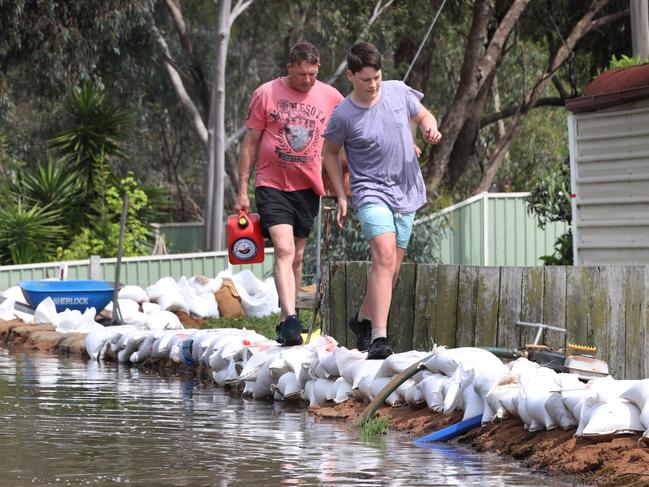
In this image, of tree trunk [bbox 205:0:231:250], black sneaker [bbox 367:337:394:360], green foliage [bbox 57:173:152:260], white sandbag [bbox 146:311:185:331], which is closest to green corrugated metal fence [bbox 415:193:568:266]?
green foliage [bbox 57:173:152:260]

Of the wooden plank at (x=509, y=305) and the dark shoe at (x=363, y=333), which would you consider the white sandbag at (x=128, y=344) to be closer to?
the dark shoe at (x=363, y=333)

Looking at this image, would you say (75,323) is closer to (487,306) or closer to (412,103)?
(412,103)

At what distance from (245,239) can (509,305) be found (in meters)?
2.02

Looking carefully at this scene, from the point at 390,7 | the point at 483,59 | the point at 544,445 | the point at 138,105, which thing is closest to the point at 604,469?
the point at 544,445

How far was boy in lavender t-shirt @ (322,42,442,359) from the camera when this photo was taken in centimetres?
844

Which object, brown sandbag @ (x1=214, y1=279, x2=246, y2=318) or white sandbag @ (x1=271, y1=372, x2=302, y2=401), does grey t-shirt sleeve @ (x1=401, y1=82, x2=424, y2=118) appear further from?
brown sandbag @ (x1=214, y1=279, x2=246, y2=318)

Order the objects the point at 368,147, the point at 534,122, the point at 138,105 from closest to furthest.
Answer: the point at 368,147, the point at 138,105, the point at 534,122

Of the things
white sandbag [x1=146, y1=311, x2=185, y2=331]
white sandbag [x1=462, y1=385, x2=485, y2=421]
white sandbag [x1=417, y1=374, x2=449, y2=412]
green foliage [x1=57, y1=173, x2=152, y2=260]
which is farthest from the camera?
green foliage [x1=57, y1=173, x2=152, y2=260]

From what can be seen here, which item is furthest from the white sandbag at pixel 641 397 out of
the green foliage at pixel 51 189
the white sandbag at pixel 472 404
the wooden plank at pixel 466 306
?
the green foliage at pixel 51 189

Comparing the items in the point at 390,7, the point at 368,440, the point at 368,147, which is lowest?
the point at 368,440

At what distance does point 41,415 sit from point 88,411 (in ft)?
1.15

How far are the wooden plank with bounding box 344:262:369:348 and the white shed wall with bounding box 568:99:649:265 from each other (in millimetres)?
4277

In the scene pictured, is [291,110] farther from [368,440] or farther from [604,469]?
[604,469]

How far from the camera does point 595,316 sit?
8062 millimetres
